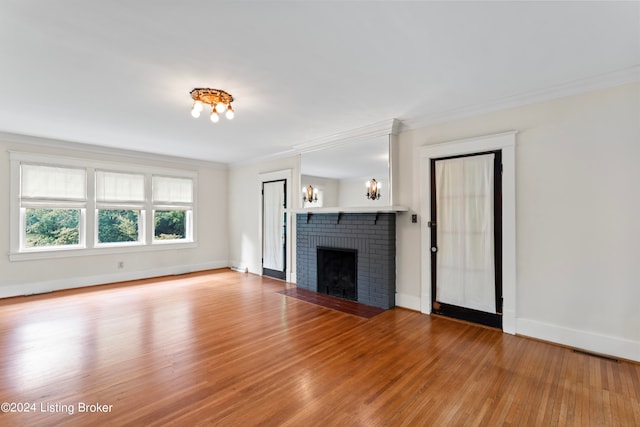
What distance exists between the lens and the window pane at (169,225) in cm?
641

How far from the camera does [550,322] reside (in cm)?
308

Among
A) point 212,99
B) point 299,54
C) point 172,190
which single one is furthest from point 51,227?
point 299,54

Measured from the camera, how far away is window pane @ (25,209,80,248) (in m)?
5.00

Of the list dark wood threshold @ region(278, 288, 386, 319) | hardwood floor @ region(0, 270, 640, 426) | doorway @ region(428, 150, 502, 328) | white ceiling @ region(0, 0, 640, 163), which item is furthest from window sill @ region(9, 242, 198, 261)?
doorway @ region(428, 150, 502, 328)

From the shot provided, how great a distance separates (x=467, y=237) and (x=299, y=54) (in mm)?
2818

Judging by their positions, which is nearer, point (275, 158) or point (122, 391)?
point (122, 391)

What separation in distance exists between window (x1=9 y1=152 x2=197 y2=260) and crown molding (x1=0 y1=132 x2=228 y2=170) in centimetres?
20

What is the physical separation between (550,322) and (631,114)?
6.99 ft

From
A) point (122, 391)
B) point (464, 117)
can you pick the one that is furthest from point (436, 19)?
point (122, 391)

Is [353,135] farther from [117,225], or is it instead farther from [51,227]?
[51,227]

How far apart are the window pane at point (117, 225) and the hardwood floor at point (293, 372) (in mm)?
1992

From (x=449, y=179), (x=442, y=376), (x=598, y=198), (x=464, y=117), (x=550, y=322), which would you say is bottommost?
(x=442, y=376)

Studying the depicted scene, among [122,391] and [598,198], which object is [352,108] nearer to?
[598,198]

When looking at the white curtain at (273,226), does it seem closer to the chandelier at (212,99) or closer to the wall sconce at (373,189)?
the wall sconce at (373,189)
